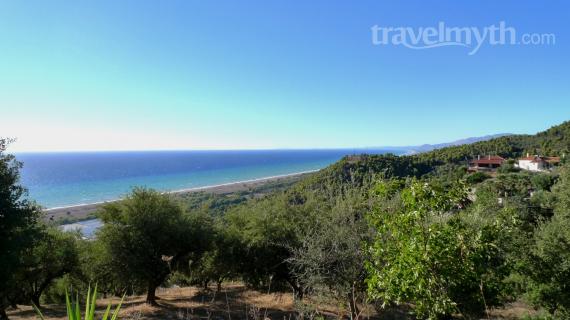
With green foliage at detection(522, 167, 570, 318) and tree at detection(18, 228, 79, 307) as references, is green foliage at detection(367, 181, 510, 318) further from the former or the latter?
tree at detection(18, 228, 79, 307)

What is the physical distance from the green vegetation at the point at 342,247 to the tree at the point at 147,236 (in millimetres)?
54

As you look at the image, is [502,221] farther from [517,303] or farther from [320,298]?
[517,303]

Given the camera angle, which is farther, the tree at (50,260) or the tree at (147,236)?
the tree at (50,260)

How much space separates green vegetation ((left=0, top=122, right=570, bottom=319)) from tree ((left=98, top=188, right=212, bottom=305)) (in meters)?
0.05

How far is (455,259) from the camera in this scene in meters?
5.21

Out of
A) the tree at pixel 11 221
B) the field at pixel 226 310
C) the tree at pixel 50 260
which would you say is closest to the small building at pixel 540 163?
the field at pixel 226 310

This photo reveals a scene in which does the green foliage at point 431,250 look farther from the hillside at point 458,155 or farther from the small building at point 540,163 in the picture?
the small building at point 540,163

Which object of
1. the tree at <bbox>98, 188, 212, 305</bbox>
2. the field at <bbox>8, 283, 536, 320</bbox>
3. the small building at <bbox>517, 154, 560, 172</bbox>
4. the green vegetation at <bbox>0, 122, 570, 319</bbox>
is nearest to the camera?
the green vegetation at <bbox>0, 122, 570, 319</bbox>

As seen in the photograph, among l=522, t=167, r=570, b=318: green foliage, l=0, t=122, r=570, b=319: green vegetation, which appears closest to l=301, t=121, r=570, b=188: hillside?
l=0, t=122, r=570, b=319: green vegetation

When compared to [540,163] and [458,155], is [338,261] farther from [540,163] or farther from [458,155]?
[458,155]

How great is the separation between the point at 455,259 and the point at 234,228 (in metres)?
14.6

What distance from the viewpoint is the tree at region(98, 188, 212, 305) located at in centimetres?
1480

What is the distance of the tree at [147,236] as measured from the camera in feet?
48.5

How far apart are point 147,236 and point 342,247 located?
9.40 meters
